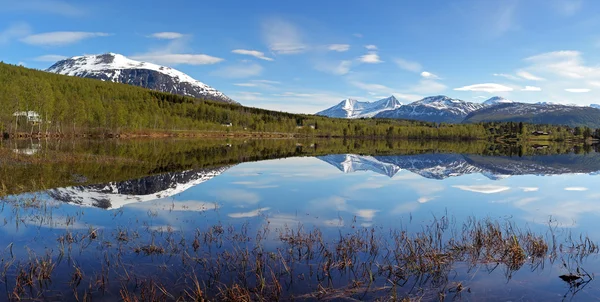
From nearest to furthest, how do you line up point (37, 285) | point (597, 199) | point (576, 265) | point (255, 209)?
point (37, 285) → point (576, 265) → point (255, 209) → point (597, 199)

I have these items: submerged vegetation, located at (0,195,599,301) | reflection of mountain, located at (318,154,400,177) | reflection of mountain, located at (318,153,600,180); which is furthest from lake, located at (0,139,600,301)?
reflection of mountain, located at (318,153,600,180)

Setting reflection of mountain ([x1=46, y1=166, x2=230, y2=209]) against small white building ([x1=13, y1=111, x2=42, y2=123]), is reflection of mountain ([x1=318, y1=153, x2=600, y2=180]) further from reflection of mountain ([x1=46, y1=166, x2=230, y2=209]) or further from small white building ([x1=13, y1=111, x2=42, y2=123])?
small white building ([x1=13, y1=111, x2=42, y2=123])

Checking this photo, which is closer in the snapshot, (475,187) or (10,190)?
(10,190)

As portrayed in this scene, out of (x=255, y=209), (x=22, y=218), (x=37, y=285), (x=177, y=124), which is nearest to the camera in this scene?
(x=37, y=285)

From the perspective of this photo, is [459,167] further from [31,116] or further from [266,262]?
[31,116]

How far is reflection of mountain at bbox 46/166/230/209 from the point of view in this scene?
83.0 feet

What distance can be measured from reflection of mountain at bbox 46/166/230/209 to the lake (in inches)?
6.2

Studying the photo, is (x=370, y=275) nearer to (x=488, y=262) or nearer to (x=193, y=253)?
(x=488, y=262)

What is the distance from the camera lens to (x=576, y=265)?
1507cm

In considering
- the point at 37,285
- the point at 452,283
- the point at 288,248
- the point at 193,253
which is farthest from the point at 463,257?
the point at 37,285

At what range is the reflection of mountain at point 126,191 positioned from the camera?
83.0ft

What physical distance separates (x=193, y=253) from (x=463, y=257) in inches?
438

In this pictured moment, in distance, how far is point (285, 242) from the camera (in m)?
17.0

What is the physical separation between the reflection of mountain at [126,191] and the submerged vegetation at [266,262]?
500 cm
